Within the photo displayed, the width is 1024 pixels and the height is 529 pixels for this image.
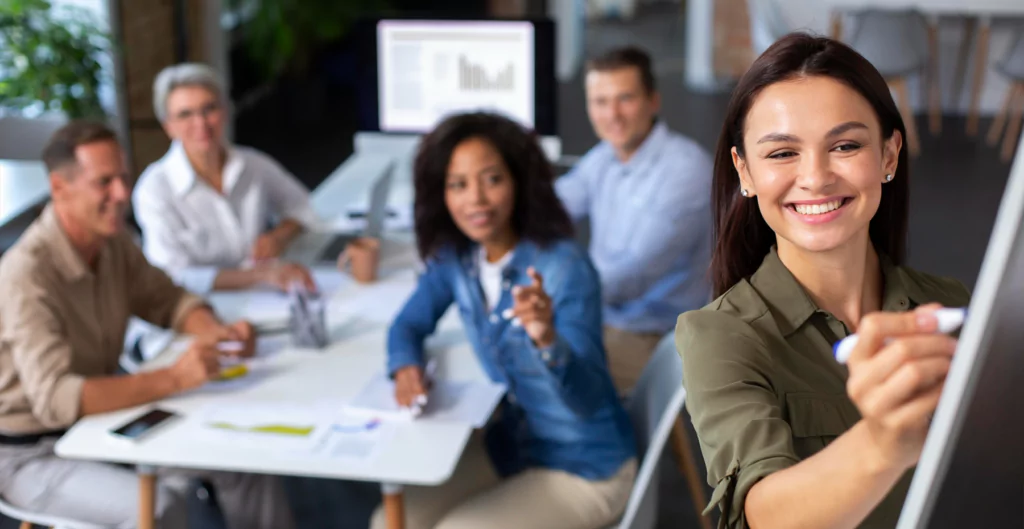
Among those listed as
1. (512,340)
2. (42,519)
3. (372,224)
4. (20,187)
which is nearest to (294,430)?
(512,340)

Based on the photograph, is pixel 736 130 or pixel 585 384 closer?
pixel 736 130

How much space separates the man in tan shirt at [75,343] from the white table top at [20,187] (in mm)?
948

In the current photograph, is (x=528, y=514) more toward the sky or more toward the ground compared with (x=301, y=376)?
more toward the ground

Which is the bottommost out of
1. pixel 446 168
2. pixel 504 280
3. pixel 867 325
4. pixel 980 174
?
pixel 980 174

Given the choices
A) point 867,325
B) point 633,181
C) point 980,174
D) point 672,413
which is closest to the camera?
point 867,325

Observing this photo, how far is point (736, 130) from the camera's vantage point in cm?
103

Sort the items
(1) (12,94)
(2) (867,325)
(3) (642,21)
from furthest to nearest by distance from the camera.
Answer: (3) (642,21) → (1) (12,94) → (2) (867,325)

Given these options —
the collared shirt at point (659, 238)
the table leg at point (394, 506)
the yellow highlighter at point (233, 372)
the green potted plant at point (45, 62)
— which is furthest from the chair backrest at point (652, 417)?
the green potted plant at point (45, 62)

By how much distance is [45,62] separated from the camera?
475 centimetres

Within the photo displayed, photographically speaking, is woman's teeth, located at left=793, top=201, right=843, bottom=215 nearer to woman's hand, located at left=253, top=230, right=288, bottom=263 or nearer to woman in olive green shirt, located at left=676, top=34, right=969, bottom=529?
woman in olive green shirt, located at left=676, top=34, right=969, bottom=529

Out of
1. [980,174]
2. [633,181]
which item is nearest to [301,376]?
[633,181]

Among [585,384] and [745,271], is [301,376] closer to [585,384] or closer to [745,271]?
[585,384]

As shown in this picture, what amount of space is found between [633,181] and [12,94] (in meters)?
2.73

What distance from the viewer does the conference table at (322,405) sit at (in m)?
2.19
